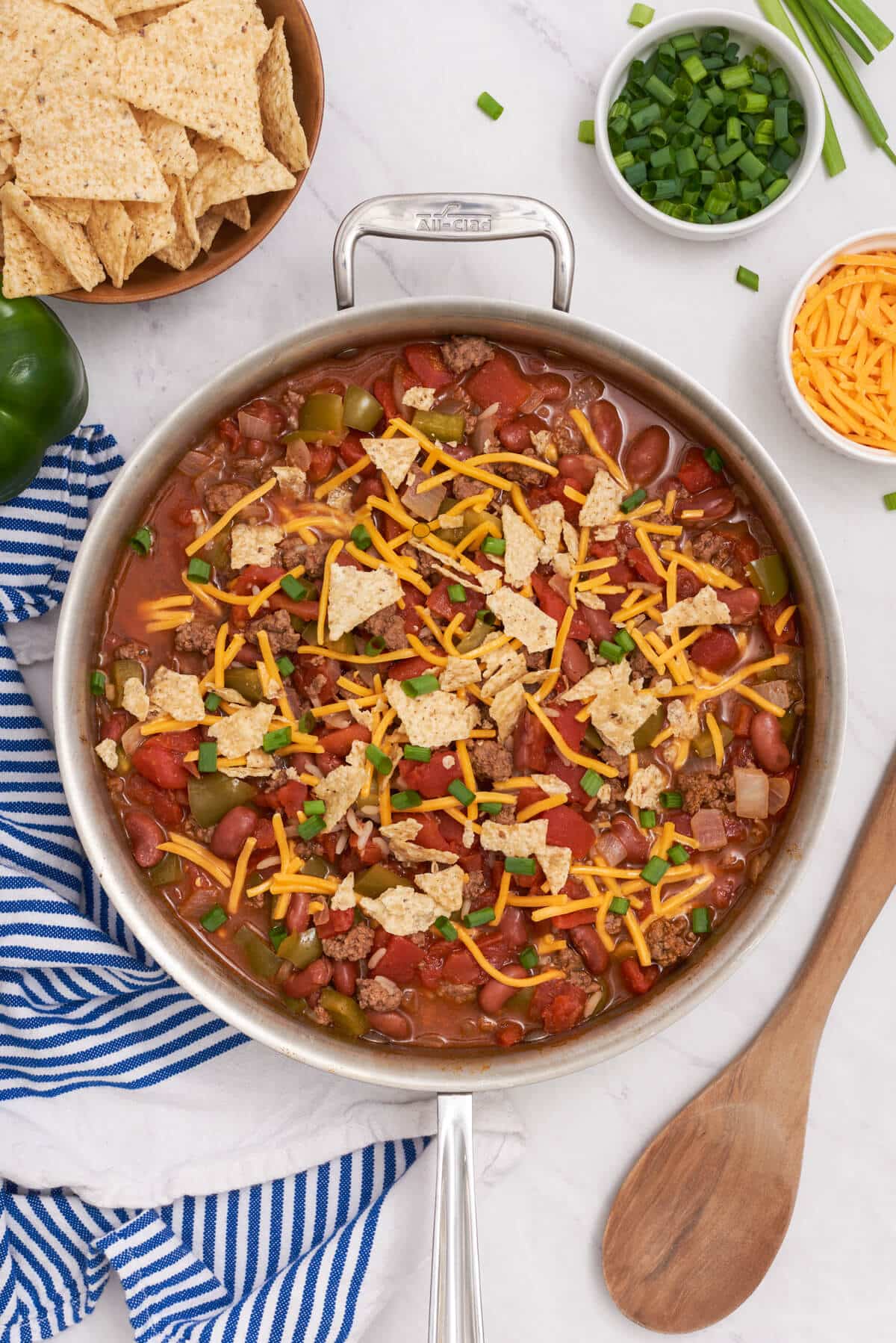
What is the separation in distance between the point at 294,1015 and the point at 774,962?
170 cm

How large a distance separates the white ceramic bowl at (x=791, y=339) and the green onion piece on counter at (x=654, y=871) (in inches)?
60.3

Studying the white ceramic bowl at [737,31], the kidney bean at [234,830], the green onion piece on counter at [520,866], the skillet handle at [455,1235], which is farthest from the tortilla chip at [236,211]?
the skillet handle at [455,1235]

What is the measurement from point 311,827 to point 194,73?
2331 millimetres

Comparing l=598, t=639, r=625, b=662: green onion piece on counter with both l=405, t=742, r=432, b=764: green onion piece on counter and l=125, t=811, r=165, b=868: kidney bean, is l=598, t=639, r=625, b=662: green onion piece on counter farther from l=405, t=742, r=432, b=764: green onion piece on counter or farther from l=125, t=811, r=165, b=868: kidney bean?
l=125, t=811, r=165, b=868: kidney bean

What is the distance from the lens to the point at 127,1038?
3.75 meters

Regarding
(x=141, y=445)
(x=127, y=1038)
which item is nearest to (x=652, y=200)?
(x=141, y=445)

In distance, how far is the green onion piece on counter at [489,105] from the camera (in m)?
3.88

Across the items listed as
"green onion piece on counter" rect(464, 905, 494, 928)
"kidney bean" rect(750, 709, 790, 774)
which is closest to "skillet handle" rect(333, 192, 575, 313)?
"kidney bean" rect(750, 709, 790, 774)

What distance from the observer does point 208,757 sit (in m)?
3.43

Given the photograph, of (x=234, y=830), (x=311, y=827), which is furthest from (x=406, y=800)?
(x=234, y=830)

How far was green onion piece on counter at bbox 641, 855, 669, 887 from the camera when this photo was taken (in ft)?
11.4

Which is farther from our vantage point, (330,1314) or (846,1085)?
(846,1085)

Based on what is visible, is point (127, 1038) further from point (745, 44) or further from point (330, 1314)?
point (745, 44)

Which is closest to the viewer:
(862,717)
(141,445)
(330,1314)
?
(141,445)
